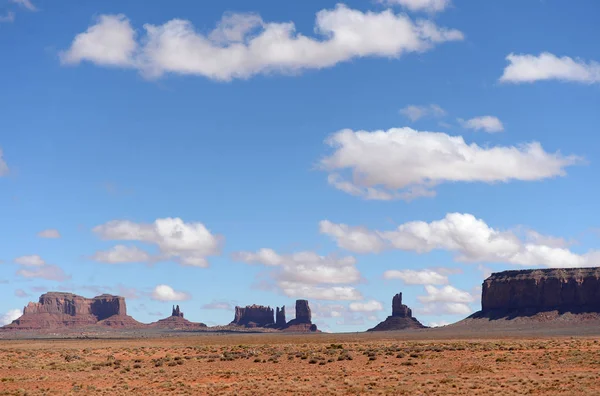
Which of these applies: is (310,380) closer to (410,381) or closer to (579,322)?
(410,381)

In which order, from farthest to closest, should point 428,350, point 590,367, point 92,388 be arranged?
point 428,350 → point 590,367 → point 92,388

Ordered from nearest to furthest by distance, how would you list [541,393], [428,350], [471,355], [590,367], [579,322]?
[541,393]
[590,367]
[471,355]
[428,350]
[579,322]

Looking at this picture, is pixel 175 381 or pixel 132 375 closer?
pixel 175 381

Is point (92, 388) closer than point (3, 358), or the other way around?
point (92, 388)

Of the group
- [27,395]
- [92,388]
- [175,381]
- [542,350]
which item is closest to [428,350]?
[542,350]

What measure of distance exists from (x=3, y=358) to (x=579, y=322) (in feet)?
545

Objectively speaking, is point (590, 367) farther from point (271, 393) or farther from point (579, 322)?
point (579, 322)

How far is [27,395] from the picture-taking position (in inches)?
1722

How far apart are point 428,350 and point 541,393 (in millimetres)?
28567

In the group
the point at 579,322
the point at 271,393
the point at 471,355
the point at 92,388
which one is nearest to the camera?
the point at 271,393

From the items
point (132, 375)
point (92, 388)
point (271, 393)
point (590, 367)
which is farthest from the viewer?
point (132, 375)

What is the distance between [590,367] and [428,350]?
19.3 metres

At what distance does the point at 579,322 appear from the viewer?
196875mm

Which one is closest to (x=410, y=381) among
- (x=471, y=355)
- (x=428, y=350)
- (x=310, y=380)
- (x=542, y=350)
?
(x=310, y=380)
